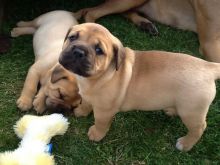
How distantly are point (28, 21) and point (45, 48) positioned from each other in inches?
24.0

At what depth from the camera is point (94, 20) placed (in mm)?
4070

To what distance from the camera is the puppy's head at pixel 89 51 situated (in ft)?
8.23

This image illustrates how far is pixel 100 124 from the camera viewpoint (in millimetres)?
2891

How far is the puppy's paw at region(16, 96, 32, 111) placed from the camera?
3.15m

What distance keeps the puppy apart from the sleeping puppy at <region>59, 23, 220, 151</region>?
103 cm

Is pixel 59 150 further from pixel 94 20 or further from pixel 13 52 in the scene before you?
pixel 94 20

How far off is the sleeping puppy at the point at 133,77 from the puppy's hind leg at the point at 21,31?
123 cm

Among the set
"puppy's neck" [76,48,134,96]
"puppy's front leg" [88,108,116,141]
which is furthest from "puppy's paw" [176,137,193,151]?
"puppy's neck" [76,48,134,96]

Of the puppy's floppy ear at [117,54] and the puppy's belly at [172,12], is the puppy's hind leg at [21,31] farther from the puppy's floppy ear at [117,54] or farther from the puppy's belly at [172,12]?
the puppy's floppy ear at [117,54]

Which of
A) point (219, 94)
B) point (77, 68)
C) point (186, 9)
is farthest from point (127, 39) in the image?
point (77, 68)

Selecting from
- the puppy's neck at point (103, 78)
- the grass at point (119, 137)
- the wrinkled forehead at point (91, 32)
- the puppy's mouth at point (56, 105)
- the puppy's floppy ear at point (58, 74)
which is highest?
the wrinkled forehead at point (91, 32)

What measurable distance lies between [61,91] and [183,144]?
2.78ft

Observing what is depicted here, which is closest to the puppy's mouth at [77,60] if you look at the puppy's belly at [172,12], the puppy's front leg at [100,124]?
the puppy's front leg at [100,124]

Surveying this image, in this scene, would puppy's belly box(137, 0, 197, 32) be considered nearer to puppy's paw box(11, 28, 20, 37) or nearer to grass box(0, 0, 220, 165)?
grass box(0, 0, 220, 165)
